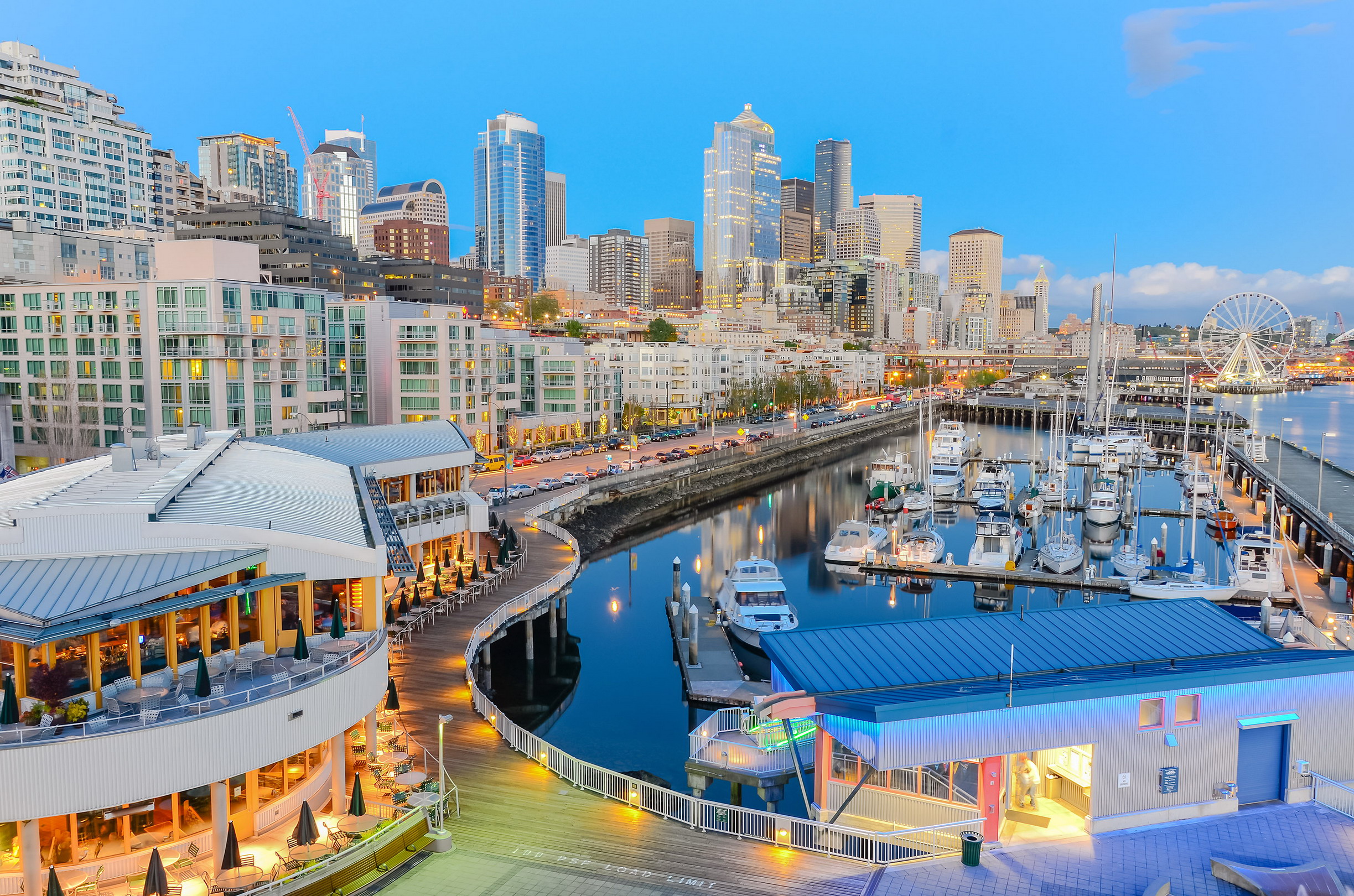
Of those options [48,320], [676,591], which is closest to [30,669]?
[676,591]

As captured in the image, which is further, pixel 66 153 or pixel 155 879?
pixel 66 153

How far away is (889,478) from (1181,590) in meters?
39.5

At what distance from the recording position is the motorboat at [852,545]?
58.8 metres

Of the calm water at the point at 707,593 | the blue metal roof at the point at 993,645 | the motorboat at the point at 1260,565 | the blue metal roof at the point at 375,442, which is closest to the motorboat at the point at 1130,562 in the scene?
the calm water at the point at 707,593

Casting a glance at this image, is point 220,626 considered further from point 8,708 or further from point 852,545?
point 852,545

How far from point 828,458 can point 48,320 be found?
8364cm

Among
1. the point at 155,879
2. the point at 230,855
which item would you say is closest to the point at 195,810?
the point at 230,855

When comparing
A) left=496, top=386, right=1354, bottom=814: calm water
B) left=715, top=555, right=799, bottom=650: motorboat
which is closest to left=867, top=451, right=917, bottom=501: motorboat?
left=496, top=386, right=1354, bottom=814: calm water

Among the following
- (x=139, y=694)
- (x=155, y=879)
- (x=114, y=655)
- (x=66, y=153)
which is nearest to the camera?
(x=155, y=879)

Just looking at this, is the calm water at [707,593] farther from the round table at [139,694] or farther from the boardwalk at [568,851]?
the round table at [139,694]

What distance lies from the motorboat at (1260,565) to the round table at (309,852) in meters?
46.8

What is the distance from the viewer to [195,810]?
1820 centimetres

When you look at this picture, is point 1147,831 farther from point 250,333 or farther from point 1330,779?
point 250,333

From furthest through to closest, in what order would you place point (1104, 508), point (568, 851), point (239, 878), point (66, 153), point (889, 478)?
1. point (66, 153)
2. point (889, 478)
3. point (1104, 508)
4. point (568, 851)
5. point (239, 878)
